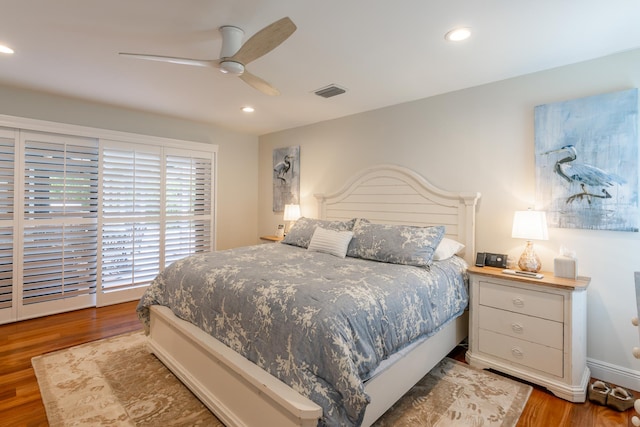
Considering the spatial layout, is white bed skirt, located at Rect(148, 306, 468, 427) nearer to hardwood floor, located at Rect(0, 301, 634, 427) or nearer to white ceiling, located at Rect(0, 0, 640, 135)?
hardwood floor, located at Rect(0, 301, 634, 427)

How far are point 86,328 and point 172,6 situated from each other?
10.3ft

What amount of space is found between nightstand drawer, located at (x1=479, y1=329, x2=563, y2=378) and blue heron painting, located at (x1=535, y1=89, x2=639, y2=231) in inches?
38.9

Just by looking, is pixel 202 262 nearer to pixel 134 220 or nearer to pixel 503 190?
pixel 134 220

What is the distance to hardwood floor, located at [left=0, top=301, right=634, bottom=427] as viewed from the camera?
1.91 m

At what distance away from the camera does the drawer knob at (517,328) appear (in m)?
2.33

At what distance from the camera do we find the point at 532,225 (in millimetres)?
2416

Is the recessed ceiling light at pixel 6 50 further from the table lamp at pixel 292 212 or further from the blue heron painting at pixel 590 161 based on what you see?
the blue heron painting at pixel 590 161

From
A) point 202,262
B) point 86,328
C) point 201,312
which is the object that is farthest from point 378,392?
point 86,328

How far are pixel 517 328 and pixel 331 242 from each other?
164 centimetres

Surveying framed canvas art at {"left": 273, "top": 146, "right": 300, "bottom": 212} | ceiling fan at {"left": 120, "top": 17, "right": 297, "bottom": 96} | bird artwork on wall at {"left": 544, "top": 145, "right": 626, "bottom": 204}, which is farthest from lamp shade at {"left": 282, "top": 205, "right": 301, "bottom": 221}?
bird artwork on wall at {"left": 544, "top": 145, "right": 626, "bottom": 204}

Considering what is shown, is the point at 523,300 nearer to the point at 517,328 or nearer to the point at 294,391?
the point at 517,328

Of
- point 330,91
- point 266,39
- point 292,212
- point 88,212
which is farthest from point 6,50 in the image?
point 292,212

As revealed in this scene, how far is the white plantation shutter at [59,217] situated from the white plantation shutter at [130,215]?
0.14 m

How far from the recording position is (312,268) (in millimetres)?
2375
